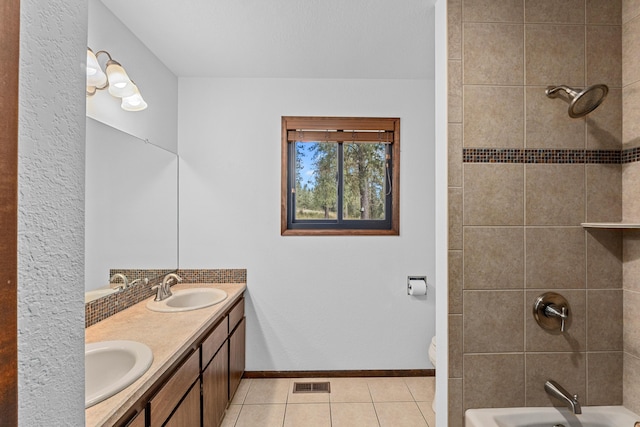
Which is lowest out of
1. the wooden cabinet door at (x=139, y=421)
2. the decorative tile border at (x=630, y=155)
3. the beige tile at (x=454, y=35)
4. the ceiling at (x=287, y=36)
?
the wooden cabinet door at (x=139, y=421)

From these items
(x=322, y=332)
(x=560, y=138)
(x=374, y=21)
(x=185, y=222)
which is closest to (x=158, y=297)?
(x=185, y=222)

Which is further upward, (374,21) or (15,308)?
(374,21)

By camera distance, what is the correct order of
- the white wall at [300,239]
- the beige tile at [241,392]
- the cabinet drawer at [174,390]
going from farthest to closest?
the white wall at [300,239] < the beige tile at [241,392] < the cabinet drawer at [174,390]

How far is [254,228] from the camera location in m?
2.81

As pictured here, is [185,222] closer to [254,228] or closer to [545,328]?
[254,228]

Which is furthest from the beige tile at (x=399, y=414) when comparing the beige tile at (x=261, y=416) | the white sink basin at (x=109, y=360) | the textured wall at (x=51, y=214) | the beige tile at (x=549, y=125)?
the textured wall at (x=51, y=214)

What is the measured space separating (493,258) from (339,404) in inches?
62.4

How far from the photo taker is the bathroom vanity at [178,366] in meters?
1.17

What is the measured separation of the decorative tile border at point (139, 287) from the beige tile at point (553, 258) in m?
2.03

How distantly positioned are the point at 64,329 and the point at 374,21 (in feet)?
6.82

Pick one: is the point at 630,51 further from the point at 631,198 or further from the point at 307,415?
the point at 307,415

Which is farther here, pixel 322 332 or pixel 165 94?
pixel 322 332

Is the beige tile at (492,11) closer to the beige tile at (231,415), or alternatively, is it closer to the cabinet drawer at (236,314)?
the cabinet drawer at (236,314)

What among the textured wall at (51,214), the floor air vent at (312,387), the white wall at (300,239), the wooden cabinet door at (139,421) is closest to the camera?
the textured wall at (51,214)
